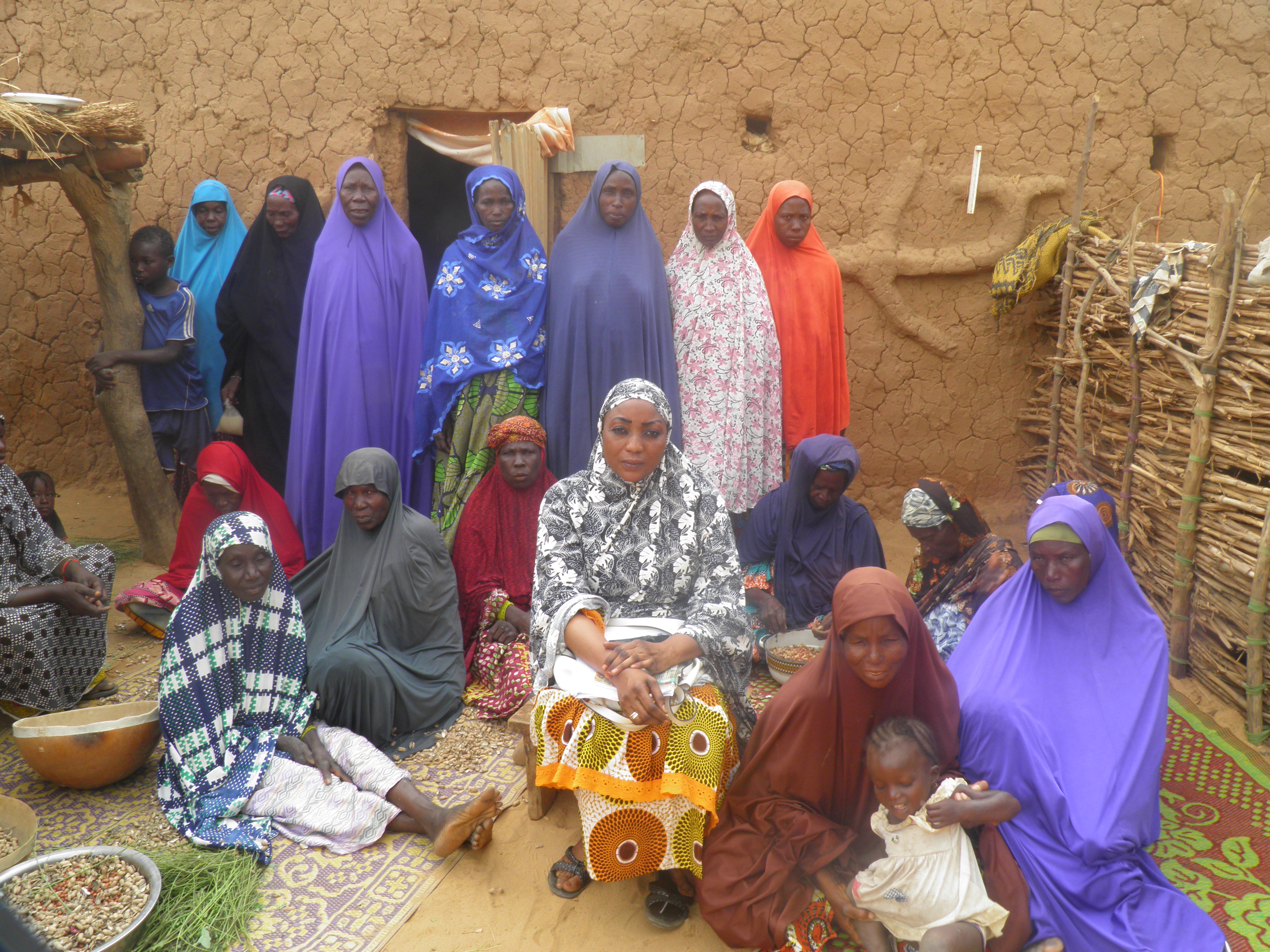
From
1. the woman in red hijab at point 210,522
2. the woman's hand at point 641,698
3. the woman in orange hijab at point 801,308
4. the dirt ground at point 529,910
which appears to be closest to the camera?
the woman's hand at point 641,698

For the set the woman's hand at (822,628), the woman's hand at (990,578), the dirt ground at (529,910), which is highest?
the woman's hand at (990,578)

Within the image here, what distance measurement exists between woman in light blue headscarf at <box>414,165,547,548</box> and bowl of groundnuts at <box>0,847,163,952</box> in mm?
2054

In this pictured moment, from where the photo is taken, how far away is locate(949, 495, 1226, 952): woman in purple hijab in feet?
7.80

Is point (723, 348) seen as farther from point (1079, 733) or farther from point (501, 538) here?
point (1079, 733)

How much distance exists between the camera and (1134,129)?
18.4ft

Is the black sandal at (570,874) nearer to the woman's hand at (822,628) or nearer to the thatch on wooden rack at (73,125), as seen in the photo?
the woman's hand at (822,628)

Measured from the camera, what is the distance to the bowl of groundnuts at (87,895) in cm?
242

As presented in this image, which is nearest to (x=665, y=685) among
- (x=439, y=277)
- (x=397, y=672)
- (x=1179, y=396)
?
(x=397, y=672)

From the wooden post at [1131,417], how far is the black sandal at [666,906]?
3051 mm

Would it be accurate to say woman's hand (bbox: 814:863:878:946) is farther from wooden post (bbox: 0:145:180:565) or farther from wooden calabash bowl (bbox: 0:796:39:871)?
wooden post (bbox: 0:145:180:565)

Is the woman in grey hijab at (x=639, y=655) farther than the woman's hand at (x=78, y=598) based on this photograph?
No

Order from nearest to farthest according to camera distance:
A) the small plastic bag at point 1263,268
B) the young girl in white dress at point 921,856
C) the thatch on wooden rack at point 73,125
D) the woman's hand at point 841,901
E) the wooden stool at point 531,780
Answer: the young girl in white dress at point 921,856, the woman's hand at point 841,901, the wooden stool at point 531,780, the small plastic bag at point 1263,268, the thatch on wooden rack at point 73,125

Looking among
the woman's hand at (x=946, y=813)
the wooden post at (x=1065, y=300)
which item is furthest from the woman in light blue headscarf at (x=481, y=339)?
the wooden post at (x=1065, y=300)

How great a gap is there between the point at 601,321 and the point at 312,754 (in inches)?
91.2
